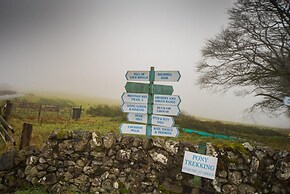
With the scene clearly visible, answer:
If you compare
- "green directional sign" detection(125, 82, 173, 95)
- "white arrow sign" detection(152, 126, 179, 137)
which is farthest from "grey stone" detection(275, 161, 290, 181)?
"green directional sign" detection(125, 82, 173, 95)

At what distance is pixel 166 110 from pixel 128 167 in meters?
1.46

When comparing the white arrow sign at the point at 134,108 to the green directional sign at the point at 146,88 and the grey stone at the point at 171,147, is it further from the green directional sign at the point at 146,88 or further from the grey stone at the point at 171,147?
the grey stone at the point at 171,147

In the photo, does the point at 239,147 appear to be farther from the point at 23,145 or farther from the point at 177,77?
the point at 23,145

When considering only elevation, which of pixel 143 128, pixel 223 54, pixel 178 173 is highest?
pixel 223 54

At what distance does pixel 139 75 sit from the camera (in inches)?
214

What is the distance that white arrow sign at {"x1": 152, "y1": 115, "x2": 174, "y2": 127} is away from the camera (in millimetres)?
5085

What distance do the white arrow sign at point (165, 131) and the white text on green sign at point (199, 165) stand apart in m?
0.57

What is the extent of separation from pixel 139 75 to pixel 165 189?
252cm

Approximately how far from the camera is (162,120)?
5160mm

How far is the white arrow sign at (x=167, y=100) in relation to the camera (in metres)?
5.09

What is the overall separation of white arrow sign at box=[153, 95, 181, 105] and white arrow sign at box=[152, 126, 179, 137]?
0.55 meters

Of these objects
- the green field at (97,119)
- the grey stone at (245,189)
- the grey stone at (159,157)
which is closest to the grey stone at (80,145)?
the grey stone at (159,157)

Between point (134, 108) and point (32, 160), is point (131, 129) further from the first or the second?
point (32, 160)

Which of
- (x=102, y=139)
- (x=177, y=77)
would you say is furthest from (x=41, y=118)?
(x=177, y=77)
